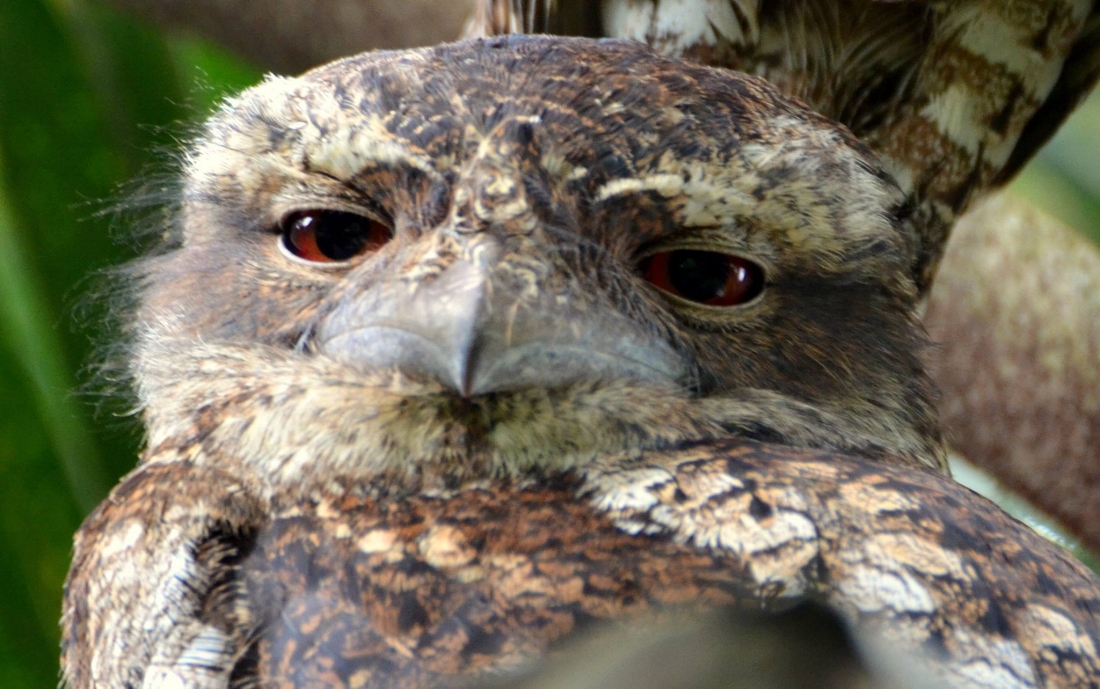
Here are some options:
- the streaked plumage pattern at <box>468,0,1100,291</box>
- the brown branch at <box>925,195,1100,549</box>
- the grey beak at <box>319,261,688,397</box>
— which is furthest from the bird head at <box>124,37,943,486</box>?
the brown branch at <box>925,195,1100,549</box>

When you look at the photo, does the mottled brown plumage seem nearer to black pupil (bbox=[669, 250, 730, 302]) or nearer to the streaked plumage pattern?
black pupil (bbox=[669, 250, 730, 302])

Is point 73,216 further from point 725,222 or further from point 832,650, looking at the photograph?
point 832,650

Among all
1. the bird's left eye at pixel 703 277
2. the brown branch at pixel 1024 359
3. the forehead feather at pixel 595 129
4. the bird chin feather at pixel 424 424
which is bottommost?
the bird chin feather at pixel 424 424

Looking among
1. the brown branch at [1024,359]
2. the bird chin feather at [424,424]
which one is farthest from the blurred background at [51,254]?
the bird chin feather at [424,424]

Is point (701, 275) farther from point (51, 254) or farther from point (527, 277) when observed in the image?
point (51, 254)

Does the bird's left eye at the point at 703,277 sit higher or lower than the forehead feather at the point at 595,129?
lower

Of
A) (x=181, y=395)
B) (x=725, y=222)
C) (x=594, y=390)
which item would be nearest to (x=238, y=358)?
(x=181, y=395)

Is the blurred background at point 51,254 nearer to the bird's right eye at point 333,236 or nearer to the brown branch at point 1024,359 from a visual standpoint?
the brown branch at point 1024,359

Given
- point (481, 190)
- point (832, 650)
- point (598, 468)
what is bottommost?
point (832, 650)
